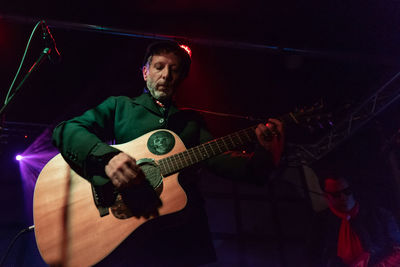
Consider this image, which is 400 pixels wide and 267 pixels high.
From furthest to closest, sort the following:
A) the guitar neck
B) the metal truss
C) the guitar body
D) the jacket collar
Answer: the metal truss
the jacket collar
the guitar neck
the guitar body

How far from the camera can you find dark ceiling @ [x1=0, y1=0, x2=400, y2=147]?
396cm

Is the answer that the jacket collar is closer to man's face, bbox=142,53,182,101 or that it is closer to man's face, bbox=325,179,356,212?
man's face, bbox=142,53,182,101

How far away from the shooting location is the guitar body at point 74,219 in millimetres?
1587

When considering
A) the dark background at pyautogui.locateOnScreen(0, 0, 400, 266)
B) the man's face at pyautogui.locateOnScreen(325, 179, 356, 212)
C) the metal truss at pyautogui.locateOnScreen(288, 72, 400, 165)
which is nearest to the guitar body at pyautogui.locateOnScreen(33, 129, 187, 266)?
the dark background at pyautogui.locateOnScreen(0, 0, 400, 266)

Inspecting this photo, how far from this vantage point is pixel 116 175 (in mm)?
1666

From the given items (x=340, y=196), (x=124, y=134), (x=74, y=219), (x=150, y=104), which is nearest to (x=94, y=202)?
(x=74, y=219)

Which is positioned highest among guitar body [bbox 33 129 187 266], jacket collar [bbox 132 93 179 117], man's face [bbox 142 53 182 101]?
man's face [bbox 142 53 182 101]

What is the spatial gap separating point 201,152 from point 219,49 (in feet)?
10.6

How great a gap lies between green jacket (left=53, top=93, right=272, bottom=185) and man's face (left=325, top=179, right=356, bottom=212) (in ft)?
15.4

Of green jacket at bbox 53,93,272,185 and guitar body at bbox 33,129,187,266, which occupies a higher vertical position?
green jacket at bbox 53,93,272,185

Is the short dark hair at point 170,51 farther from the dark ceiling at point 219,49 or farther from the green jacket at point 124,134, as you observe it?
the dark ceiling at point 219,49

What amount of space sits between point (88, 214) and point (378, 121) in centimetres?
660

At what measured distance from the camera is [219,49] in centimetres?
468

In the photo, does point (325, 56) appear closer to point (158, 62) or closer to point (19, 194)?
point (158, 62)
